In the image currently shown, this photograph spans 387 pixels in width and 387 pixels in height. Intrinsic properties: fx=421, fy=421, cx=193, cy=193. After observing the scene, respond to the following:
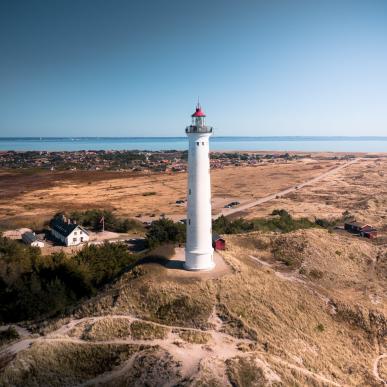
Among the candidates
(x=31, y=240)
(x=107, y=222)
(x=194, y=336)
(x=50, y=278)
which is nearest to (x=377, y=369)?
(x=194, y=336)

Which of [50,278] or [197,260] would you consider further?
[50,278]

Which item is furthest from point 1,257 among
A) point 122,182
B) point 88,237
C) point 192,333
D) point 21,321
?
point 122,182

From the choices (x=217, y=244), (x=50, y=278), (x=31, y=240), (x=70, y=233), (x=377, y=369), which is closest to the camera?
(x=377, y=369)

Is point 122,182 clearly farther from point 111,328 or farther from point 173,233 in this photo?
point 111,328

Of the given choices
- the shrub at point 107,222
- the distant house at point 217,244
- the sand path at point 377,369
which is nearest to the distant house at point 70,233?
the shrub at point 107,222

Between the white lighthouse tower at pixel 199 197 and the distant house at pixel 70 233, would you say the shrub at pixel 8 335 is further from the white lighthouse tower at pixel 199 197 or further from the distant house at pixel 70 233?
the distant house at pixel 70 233

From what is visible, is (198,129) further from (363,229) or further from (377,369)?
(363,229)
